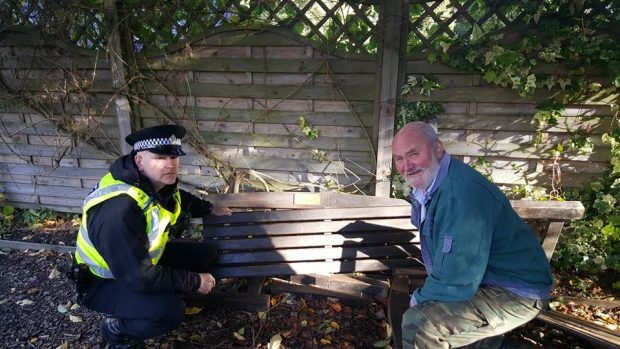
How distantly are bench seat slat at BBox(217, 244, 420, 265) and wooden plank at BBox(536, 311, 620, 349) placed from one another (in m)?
0.98

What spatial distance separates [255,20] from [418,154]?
2.32m

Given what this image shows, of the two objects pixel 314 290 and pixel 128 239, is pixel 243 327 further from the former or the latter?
pixel 128 239

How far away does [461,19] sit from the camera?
10.9 feet

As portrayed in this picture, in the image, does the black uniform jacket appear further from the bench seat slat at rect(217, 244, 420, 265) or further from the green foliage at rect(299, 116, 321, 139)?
the green foliage at rect(299, 116, 321, 139)

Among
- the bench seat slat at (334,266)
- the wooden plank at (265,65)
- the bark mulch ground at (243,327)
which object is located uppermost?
the wooden plank at (265,65)

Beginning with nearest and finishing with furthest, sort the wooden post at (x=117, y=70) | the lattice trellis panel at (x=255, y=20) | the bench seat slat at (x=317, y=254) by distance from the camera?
the bench seat slat at (x=317, y=254) < the lattice trellis panel at (x=255, y=20) < the wooden post at (x=117, y=70)

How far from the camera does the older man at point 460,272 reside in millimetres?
1945

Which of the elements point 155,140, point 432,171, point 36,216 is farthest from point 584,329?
point 36,216

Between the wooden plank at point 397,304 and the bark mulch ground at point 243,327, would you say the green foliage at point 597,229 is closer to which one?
the bark mulch ground at point 243,327

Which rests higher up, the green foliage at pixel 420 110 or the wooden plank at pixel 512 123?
the green foliage at pixel 420 110

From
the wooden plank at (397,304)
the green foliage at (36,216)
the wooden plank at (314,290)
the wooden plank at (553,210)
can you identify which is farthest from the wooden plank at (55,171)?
the wooden plank at (553,210)

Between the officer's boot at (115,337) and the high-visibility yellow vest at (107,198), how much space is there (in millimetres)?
314

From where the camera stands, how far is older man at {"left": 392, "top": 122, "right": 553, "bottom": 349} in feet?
6.38

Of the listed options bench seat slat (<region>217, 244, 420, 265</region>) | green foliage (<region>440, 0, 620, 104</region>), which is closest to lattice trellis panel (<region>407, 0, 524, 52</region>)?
green foliage (<region>440, 0, 620, 104</region>)
